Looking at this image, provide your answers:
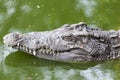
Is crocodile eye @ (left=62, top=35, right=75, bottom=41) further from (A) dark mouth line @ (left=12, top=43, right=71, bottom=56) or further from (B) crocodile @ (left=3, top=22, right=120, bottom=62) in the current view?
(A) dark mouth line @ (left=12, top=43, right=71, bottom=56)

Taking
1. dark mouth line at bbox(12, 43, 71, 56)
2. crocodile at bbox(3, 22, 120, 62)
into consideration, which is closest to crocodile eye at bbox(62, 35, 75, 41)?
crocodile at bbox(3, 22, 120, 62)

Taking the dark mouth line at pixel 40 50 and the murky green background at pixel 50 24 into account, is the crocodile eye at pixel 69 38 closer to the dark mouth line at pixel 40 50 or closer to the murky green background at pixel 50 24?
the dark mouth line at pixel 40 50

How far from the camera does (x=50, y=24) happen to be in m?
7.21

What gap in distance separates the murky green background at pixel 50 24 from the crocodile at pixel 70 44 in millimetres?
154

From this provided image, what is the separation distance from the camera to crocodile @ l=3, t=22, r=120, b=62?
5891mm

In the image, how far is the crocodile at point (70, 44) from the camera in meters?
5.89

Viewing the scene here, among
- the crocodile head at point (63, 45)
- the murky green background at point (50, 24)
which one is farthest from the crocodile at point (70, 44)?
the murky green background at point (50, 24)

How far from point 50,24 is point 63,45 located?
1.40 metres

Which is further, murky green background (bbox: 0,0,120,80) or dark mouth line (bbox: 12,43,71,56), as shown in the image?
dark mouth line (bbox: 12,43,71,56)

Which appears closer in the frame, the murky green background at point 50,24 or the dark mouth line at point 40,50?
the murky green background at point 50,24

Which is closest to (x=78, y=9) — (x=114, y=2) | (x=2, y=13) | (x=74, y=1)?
(x=74, y=1)

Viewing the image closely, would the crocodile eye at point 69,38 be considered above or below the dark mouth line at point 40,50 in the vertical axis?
above

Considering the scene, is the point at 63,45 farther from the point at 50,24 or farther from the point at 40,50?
the point at 50,24

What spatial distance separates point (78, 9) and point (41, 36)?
212 centimetres
